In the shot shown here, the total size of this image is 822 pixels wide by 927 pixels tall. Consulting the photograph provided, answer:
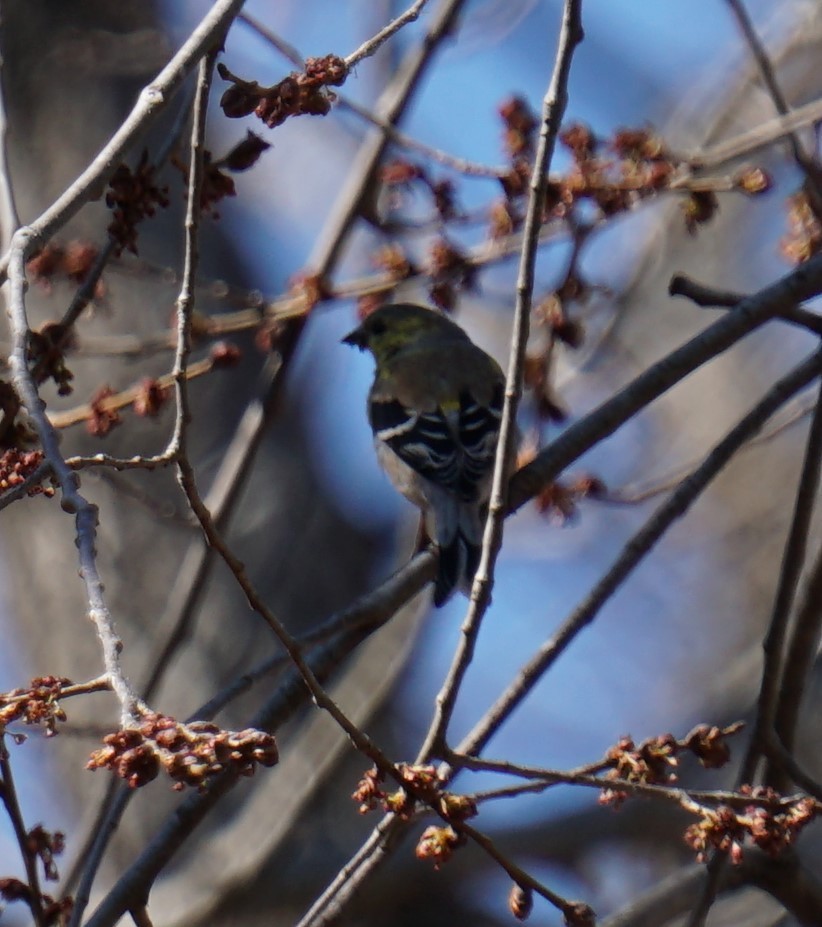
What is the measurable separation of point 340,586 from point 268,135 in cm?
217

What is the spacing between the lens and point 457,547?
3906mm

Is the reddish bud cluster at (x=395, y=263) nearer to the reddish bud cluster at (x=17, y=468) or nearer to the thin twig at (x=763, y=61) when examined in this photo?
the thin twig at (x=763, y=61)

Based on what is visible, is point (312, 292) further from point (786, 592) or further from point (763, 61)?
point (786, 592)

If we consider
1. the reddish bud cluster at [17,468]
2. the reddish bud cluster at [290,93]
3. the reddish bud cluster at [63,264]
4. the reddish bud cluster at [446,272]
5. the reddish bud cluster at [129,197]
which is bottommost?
the reddish bud cluster at [17,468]

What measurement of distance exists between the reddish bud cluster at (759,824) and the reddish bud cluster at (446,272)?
205cm

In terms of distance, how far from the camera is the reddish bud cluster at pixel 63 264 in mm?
3984

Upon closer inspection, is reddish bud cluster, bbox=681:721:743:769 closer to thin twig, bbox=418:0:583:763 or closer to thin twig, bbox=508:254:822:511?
thin twig, bbox=418:0:583:763

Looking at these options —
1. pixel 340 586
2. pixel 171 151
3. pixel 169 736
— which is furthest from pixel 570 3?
pixel 340 586

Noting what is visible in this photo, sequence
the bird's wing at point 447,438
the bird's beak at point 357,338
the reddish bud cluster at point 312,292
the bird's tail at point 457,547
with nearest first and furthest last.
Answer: the bird's tail at point 457,547, the reddish bud cluster at point 312,292, the bird's wing at point 447,438, the bird's beak at point 357,338

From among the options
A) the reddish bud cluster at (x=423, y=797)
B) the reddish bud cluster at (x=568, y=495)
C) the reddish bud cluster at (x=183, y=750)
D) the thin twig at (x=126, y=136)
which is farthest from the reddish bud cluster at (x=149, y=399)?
the reddish bud cluster at (x=183, y=750)

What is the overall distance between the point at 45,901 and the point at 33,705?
35.1 inches

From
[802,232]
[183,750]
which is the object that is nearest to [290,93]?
[183,750]

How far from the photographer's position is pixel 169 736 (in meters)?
1.66

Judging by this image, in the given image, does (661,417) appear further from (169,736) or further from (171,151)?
(169,736)
